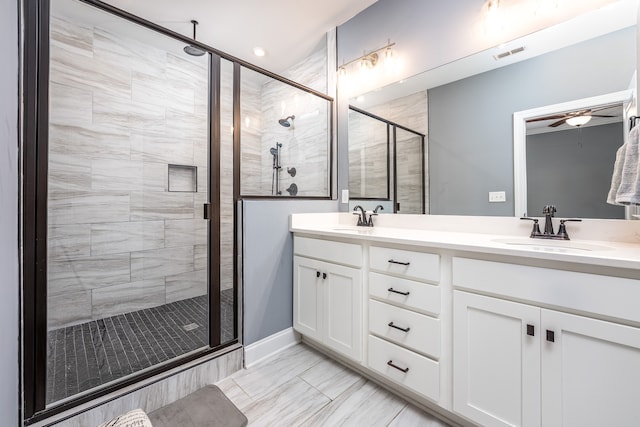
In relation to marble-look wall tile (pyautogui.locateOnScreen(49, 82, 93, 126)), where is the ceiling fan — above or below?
below

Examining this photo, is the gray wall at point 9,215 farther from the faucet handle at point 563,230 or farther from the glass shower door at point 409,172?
the faucet handle at point 563,230

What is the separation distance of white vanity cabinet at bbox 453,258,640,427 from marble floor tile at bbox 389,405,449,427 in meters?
0.20

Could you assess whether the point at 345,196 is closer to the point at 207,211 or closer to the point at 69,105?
the point at 207,211

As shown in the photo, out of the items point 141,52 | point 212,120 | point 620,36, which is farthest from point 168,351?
point 620,36

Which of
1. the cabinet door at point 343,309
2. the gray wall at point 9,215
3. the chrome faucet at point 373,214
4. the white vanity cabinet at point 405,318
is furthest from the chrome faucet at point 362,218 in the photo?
the gray wall at point 9,215

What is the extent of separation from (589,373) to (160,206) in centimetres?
261

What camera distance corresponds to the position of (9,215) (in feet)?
3.13

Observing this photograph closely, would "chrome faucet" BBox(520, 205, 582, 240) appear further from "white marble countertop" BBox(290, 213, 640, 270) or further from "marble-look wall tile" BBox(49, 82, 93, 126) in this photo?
"marble-look wall tile" BBox(49, 82, 93, 126)

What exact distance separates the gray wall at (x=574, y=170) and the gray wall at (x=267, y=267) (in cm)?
145

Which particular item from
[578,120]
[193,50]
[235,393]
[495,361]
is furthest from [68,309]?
[578,120]

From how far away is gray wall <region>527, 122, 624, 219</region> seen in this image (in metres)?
1.28

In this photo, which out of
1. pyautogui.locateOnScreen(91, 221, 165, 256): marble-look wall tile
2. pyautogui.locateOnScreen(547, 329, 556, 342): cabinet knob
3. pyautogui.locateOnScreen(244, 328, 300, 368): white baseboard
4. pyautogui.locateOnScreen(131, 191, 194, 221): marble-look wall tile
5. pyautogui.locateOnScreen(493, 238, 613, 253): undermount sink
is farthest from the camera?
pyautogui.locateOnScreen(131, 191, 194, 221): marble-look wall tile

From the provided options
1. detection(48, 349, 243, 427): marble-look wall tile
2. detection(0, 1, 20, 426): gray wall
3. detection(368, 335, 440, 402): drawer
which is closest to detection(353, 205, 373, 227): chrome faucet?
detection(368, 335, 440, 402): drawer

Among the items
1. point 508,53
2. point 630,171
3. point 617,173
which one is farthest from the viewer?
point 508,53
